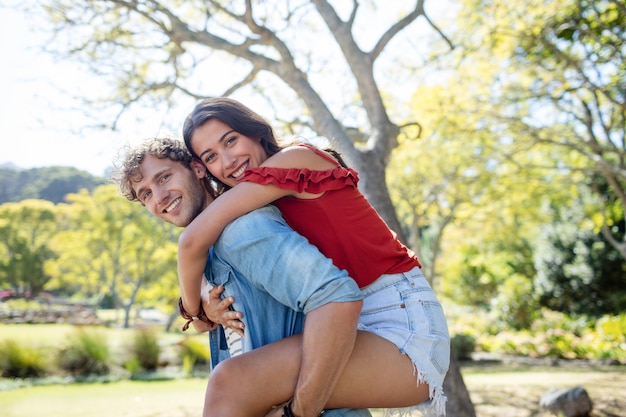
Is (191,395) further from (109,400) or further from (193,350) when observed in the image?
(193,350)

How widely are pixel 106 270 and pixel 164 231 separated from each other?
685cm

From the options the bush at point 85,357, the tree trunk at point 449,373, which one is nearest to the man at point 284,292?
the tree trunk at point 449,373

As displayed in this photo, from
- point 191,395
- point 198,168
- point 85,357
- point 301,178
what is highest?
point 198,168

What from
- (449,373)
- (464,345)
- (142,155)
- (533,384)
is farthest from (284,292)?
(464,345)

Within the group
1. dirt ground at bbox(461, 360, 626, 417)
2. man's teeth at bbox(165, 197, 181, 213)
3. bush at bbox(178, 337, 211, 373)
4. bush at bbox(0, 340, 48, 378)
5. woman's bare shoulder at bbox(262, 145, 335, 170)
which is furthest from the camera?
bush at bbox(178, 337, 211, 373)

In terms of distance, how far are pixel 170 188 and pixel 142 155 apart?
197mm

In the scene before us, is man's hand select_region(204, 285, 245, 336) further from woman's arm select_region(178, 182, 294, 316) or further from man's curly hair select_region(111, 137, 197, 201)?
man's curly hair select_region(111, 137, 197, 201)

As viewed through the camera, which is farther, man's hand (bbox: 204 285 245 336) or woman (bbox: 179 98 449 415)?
man's hand (bbox: 204 285 245 336)

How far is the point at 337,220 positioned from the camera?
5.74 ft

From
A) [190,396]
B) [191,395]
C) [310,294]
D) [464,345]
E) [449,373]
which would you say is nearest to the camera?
[310,294]

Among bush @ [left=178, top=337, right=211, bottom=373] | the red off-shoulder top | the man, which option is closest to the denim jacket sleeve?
the man

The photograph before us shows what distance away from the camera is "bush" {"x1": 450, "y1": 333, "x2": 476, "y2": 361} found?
13852 mm

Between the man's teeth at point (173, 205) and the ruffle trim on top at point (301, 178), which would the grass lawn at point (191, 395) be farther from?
the ruffle trim on top at point (301, 178)

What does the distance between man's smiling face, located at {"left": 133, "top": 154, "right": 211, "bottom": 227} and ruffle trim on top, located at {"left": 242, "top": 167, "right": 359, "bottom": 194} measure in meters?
0.52
